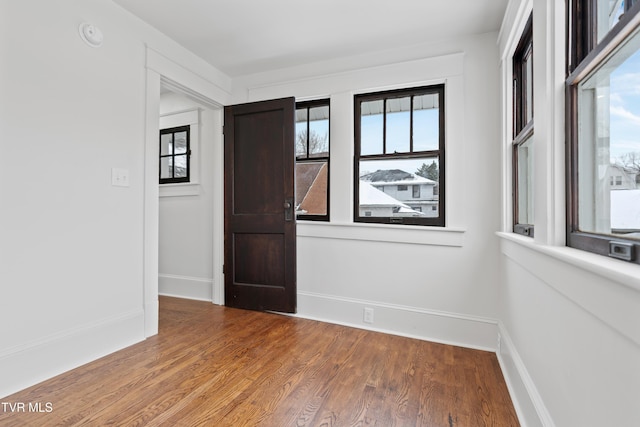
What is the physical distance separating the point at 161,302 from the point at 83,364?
1.45 m

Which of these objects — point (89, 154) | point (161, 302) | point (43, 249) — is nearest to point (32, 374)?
point (43, 249)

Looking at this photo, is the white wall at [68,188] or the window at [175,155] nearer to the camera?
the white wall at [68,188]

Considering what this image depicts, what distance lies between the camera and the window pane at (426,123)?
266cm

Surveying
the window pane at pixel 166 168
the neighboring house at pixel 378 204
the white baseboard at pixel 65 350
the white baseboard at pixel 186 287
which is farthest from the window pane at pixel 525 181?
the window pane at pixel 166 168

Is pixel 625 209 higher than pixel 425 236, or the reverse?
pixel 625 209

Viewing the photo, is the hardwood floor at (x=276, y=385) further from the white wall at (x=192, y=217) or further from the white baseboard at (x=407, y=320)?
the white wall at (x=192, y=217)

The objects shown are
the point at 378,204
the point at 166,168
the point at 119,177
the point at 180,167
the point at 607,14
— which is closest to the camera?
the point at 607,14

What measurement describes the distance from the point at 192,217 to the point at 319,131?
1839 millimetres

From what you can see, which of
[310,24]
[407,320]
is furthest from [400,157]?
[407,320]

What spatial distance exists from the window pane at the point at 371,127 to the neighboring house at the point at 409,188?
238mm

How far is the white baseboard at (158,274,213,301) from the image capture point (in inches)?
139

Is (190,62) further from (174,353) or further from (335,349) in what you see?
(335,349)

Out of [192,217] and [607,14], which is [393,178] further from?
[192,217]

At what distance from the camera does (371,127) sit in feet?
9.49
